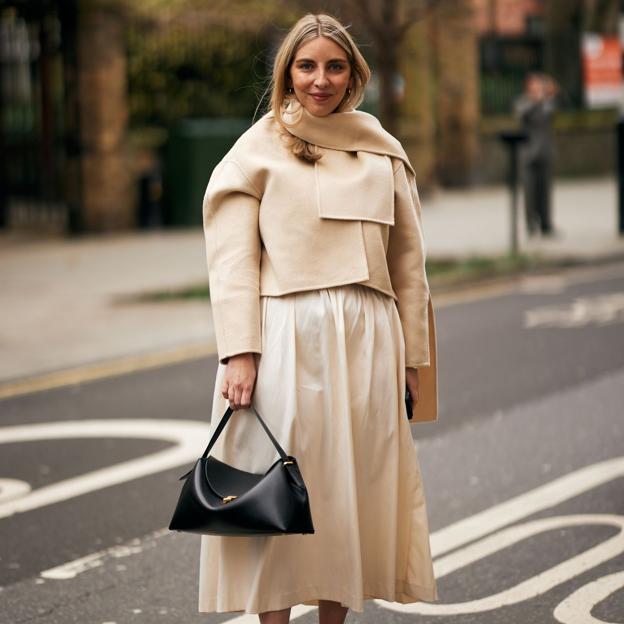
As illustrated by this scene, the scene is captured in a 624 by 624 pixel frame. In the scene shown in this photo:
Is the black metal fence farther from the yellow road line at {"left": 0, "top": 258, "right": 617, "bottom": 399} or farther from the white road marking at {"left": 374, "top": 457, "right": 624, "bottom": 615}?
the white road marking at {"left": 374, "top": 457, "right": 624, "bottom": 615}

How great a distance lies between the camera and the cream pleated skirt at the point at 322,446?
11.6ft

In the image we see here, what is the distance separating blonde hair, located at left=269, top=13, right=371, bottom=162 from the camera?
3543 mm

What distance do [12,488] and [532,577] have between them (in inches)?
98.8

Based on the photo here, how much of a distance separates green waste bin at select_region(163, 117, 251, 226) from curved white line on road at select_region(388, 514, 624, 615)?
14692 mm

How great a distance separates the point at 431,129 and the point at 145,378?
17.2 m

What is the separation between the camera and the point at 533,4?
32.5m

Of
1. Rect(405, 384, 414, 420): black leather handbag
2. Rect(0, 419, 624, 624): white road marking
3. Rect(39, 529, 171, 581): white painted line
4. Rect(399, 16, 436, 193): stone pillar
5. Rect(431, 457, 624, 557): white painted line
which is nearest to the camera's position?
Rect(405, 384, 414, 420): black leather handbag

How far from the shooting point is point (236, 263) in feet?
11.6

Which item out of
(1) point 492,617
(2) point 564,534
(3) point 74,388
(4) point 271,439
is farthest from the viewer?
(3) point 74,388

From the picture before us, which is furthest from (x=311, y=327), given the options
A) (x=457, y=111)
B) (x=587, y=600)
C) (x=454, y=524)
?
(x=457, y=111)

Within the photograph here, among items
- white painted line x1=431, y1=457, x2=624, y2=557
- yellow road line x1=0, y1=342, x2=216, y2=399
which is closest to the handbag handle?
white painted line x1=431, y1=457, x2=624, y2=557

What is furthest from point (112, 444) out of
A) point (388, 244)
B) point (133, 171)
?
point (133, 171)

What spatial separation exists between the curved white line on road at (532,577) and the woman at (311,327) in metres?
0.90

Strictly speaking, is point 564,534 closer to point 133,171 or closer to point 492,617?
point 492,617
